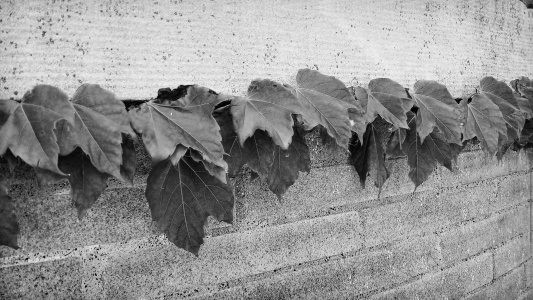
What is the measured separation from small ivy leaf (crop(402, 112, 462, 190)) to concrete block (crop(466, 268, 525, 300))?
62cm

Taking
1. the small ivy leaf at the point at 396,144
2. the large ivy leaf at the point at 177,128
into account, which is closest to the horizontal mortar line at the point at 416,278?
the small ivy leaf at the point at 396,144

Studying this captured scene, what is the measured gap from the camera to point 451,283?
62.7 inches

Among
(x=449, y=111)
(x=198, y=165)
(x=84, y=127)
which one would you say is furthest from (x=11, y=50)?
(x=449, y=111)

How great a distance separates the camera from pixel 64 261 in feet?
3.01

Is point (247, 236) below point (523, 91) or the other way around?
below

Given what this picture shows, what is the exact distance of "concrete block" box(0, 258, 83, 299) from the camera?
0.87 meters

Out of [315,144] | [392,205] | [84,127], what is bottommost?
[392,205]

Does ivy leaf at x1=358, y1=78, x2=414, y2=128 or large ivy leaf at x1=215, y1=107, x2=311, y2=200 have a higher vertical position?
ivy leaf at x1=358, y1=78, x2=414, y2=128

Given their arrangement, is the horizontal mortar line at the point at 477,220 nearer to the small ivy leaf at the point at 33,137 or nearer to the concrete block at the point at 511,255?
the concrete block at the point at 511,255

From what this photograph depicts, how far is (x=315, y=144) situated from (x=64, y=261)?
2.17 feet

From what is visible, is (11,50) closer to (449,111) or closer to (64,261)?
(64,261)

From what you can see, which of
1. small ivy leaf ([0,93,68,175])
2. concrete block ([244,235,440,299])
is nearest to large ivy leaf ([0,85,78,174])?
small ivy leaf ([0,93,68,175])

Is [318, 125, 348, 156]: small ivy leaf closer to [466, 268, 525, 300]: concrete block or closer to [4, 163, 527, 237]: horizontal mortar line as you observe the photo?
[4, 163, 527, 237]: horizontal mortar line

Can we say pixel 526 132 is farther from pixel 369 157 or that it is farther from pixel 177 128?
pixel 177 128
